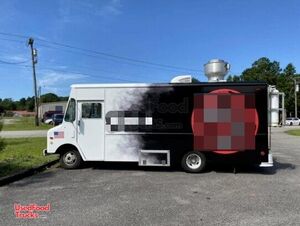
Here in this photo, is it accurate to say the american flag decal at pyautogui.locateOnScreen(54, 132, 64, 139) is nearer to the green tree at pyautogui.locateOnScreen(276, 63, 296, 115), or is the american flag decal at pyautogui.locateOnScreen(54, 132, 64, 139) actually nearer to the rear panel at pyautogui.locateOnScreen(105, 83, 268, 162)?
the rear panel at pyautogui.locateOnScreen(105, 83, 268, 162)

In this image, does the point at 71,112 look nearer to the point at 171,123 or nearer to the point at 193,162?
the point at 171,123

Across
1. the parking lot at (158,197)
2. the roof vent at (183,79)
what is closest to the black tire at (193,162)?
the parking lot at (158,197)

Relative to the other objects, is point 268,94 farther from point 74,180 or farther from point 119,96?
point 74,180

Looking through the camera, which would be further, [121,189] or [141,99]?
[141,99]

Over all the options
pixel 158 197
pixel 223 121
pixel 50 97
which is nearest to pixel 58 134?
pixel 223 121

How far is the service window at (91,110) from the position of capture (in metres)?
12.6

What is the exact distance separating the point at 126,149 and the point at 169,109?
1.81m

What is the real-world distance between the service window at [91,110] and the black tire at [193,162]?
2993 millimetres

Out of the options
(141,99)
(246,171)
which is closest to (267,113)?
(246,171)

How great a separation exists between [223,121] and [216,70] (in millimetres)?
2273

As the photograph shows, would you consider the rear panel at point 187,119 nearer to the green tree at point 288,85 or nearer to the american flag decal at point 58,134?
the american flag decal at point 58,134

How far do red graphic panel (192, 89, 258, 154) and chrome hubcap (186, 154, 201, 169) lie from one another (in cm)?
28

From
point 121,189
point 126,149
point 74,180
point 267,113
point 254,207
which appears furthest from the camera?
point 126,149

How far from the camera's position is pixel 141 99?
40.3ft
